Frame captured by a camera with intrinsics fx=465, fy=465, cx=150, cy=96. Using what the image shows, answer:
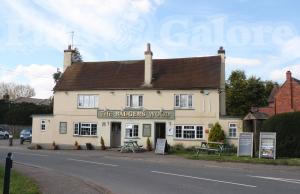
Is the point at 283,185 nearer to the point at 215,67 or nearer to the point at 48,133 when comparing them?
the point at 215,67

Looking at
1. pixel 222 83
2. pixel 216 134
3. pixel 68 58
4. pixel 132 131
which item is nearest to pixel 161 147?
pixel 216 134

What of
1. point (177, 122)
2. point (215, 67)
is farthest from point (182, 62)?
point (177, 122)

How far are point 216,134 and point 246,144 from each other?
7621 mm

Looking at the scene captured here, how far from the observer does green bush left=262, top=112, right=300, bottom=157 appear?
28.2 metres

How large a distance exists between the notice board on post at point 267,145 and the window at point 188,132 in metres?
10.7

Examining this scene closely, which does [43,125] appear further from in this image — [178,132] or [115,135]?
[178,132]

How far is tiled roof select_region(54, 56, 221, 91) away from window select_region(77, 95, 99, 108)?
0.85 m

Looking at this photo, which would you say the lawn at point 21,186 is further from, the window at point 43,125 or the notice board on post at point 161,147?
the window at point 43,125

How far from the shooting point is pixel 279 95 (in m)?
41.7

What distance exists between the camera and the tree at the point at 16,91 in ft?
323

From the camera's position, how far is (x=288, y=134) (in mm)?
28516

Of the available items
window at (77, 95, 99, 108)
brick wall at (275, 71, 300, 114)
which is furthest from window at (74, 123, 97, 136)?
brick wall at (275, 71, 300, 114)

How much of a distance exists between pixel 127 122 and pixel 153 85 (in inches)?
157

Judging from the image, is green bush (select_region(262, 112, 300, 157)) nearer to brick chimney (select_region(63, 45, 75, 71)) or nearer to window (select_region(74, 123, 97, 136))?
window (select_region(74, 123, 97, 136))
